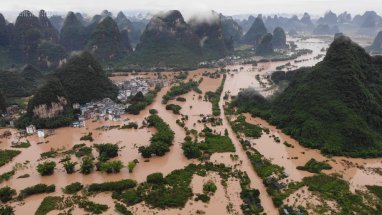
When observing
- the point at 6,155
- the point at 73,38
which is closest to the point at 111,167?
the point at 6,155

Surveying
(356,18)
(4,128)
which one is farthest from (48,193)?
(356,18)

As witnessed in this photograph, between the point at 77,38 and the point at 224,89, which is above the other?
the point at 77,38

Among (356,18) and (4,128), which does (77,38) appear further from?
(356,18)

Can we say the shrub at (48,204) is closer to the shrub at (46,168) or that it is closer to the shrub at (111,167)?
the shrub at (46,168)

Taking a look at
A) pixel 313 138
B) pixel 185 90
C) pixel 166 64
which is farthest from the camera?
pixel 166 64

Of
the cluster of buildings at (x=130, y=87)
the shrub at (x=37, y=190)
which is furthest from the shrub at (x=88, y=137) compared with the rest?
the cluster of buildings at (x=130, y=87)
